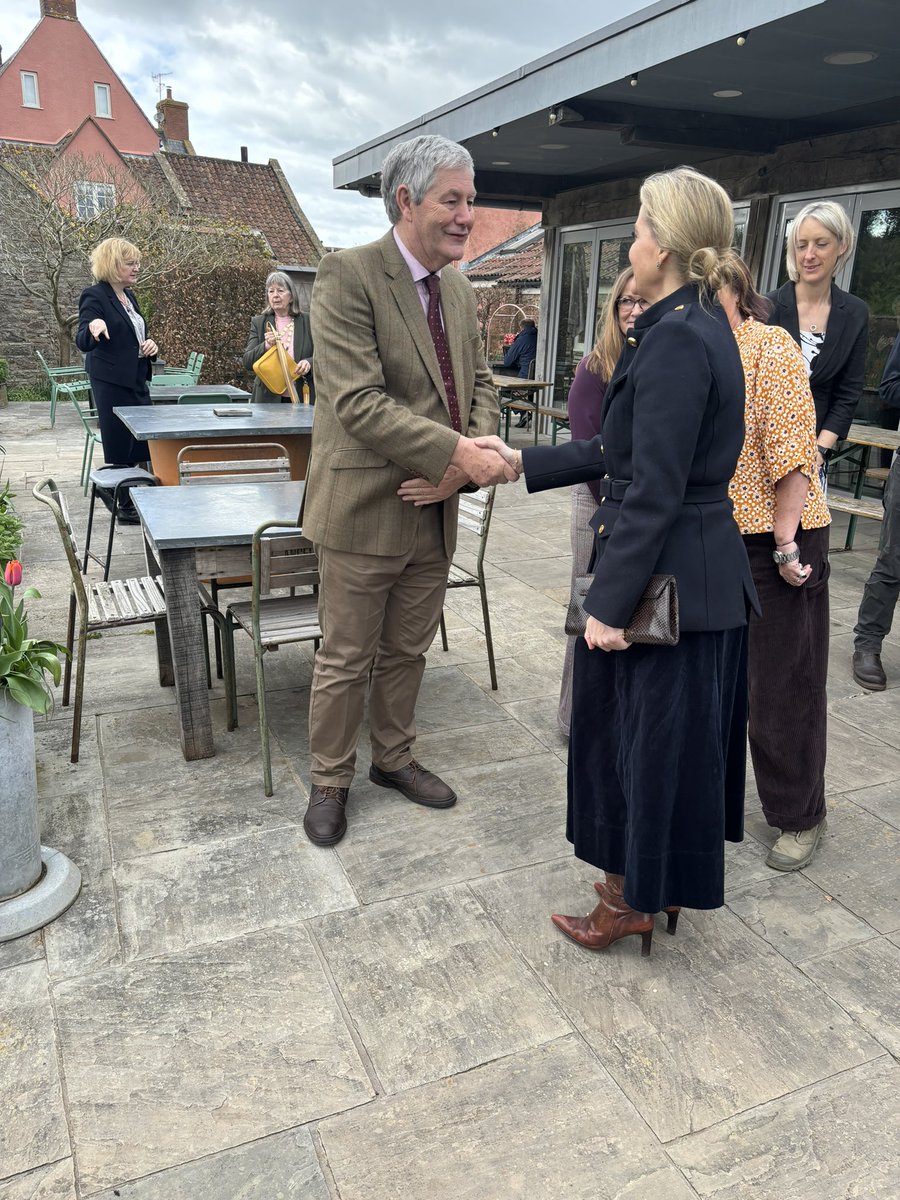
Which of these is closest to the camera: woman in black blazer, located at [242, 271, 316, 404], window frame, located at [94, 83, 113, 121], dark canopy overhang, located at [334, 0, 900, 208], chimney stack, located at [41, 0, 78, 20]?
dark canopy overhang, located at [334, 0, 900, 208]

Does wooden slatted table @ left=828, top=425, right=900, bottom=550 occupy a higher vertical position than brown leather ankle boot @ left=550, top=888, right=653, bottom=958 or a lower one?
higher

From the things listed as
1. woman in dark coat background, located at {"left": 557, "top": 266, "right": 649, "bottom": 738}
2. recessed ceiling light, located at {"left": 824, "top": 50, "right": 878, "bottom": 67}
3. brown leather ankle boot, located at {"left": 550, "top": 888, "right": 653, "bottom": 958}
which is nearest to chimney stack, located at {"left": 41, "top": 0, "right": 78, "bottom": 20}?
recessed ceiling light, located at {"left": 824, "top": 50, "right": 878, "bottom": 67}

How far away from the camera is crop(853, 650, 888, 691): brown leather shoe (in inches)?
162

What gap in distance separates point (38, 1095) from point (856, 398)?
3794 millimetres

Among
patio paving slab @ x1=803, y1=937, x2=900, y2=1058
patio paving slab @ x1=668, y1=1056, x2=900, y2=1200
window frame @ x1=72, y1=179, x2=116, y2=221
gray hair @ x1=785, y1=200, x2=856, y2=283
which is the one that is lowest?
patio paving slab @ x1=803, y1=937, x2=900, y2=1058

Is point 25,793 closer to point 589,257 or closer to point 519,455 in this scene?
point 519,455

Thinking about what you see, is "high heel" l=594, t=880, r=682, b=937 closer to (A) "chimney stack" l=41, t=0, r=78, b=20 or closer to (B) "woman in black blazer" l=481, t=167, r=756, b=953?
(B) "woman in black blazer" l=481, t=167, r=756, b=953

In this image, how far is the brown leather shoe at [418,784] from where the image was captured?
9.94 ft

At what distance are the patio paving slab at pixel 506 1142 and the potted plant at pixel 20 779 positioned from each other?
1060mm

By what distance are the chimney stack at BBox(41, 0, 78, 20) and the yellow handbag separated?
3319 cm

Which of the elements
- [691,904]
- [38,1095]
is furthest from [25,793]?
[691,904]

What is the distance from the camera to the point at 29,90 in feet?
98.2

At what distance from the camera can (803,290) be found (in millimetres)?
3473

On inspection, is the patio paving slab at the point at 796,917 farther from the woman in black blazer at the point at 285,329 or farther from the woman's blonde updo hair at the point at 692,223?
the woman in black blazer at the point at 285,329
